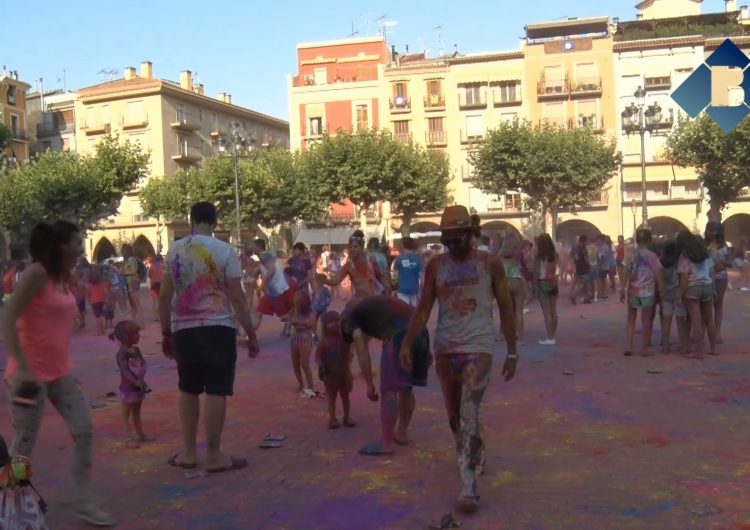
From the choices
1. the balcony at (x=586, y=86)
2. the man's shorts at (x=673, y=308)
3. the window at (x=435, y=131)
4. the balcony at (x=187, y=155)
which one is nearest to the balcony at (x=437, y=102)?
the window at (x=435, y=131)

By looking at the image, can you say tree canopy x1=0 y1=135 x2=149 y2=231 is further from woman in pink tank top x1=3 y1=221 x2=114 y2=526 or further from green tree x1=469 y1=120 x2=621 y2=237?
woman in pink tank top x1=3 y1=221 x2=114 y2=526

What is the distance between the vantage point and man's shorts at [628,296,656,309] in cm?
1034

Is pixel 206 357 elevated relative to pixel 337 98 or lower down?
lower down

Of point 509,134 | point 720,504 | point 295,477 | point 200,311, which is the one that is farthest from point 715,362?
point 509,134

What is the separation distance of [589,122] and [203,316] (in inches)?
1898

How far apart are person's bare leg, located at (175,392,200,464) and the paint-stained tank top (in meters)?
1.79

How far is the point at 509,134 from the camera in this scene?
4297 centimetres

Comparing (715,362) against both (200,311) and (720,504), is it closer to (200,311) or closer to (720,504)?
(720,504)

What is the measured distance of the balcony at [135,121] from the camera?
189 ft

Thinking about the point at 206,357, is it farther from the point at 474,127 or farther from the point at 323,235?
the point at 474,127

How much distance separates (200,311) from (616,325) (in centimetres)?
1031

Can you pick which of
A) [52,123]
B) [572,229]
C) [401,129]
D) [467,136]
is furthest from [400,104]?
[52,123]

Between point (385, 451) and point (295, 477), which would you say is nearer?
point (295, 477)

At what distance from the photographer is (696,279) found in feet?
32.3
